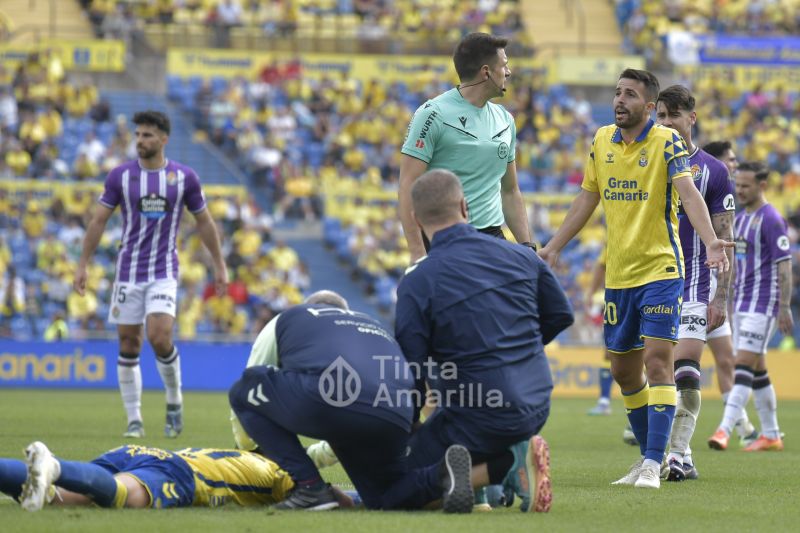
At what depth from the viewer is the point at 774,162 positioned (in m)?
34.3

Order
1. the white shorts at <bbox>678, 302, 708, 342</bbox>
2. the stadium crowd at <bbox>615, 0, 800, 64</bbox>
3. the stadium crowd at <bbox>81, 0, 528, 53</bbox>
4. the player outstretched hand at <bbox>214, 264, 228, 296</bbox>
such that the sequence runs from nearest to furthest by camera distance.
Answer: the white shorts at <bbox>678, 302, 708, 342</bbox>
the player outstretched hand at <bbox>214, 264, 228, 296</bbox>
the stadium crowd at <bbox>81, 0, 528, 53</bbox>
the stadium crowd at <bbox>615, 0, 800, 64</bbox>

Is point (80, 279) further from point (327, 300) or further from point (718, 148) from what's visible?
point (327, 300)

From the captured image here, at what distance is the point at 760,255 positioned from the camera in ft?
41.1

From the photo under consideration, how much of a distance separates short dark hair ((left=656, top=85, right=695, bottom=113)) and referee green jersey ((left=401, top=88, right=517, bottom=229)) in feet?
4.42

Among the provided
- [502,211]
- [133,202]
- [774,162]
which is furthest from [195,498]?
[774,162]

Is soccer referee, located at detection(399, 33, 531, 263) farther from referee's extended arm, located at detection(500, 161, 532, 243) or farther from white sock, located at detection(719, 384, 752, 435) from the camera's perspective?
white sock, located at detection(719, 384, 752, 435)

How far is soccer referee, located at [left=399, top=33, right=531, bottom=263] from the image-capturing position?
8.42 meters

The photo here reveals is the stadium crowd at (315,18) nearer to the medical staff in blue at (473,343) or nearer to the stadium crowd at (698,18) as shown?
the stadium crowd at (698,18)

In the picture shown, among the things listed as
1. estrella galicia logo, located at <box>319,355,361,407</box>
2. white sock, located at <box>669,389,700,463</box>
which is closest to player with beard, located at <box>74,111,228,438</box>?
white sock, located at <box>669,389,700,463</box>

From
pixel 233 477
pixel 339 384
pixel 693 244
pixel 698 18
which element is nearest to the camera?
pixel 339 384

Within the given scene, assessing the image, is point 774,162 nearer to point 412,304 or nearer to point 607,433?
point 607,433

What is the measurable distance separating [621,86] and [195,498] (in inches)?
150

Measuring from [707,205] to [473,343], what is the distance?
3.48 m

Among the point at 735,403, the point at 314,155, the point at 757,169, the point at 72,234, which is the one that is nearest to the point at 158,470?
the point at 735,403
